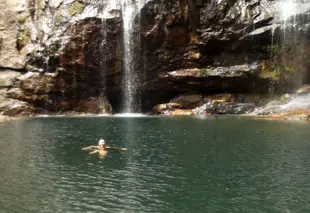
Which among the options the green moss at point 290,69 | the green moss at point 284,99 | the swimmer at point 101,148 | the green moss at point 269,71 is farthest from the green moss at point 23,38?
the green moss at point 284,99

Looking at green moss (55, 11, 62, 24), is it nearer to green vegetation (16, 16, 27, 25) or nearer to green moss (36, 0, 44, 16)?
green moss (36, 0, 44, 16)

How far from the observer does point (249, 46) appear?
5119 centimetres

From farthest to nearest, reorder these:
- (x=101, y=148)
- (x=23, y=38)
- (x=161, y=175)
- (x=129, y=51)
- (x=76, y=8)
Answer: (x=23, y=38) → (x=129, y=51) → (x=76, y=8) → (x=101, y=148) → (x=161, y=175)

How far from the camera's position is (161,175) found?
1628 centimetres

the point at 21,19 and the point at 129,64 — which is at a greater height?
the point at 21,19

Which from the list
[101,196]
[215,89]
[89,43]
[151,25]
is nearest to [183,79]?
[215,89]

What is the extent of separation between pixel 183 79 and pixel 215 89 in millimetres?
6127

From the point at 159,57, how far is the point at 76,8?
51.3ft

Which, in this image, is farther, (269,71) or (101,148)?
(269,71)

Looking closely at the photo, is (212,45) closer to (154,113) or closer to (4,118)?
(154,113)

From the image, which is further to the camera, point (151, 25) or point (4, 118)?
point (151, 25)

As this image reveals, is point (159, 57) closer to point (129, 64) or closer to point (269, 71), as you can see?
point (129, 64)

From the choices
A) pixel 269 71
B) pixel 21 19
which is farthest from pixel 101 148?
pixel 21 19

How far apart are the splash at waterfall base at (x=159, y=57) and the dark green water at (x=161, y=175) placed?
86.2 ft
